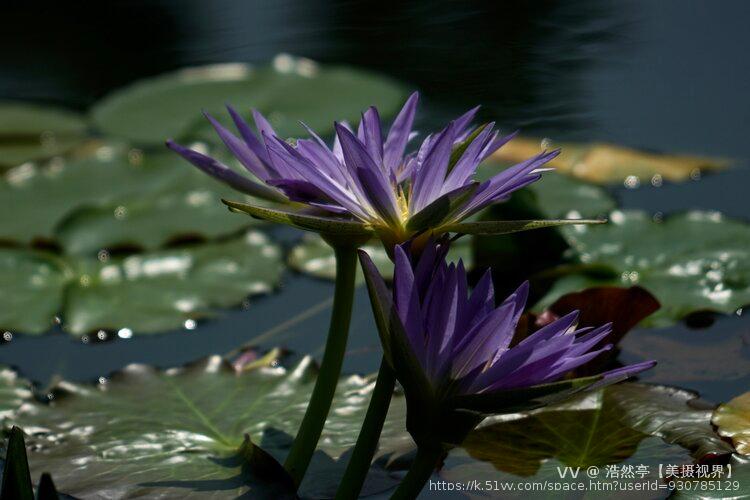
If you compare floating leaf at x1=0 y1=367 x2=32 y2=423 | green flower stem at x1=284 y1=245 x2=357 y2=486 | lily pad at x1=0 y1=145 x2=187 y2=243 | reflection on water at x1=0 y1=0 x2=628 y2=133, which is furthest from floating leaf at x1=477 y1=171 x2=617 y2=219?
floating leaf at x1=0 y1=367 x2=32 y2=423

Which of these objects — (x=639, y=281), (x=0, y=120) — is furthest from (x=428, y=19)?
(x=639, y=281)

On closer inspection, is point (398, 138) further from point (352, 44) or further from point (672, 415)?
point (352, 44)

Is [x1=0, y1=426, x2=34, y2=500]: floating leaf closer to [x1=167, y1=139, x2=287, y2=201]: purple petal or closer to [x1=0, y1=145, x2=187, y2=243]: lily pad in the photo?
[x1=167, y1=139, x2=287, y2=201]: purple petal

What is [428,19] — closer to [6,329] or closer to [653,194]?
[653,194]

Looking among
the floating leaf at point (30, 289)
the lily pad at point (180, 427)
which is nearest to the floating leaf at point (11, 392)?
the lily pad at point (180, 427)

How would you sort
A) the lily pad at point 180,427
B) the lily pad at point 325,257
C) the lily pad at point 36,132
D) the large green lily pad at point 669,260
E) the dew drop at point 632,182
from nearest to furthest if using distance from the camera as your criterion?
1. the lily pad at point 180,427
2. the large green lily pad at point 669,260
3. the lily pad at point 325,257
4. the dew drop at point 632,182
5. the lily pad at point 36,132

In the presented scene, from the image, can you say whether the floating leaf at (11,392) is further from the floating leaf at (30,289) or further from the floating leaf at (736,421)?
the floating leaf at (736,421)
